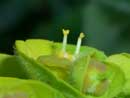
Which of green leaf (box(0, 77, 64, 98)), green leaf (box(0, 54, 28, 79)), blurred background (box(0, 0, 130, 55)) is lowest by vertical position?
blurred background (box(0, 0, 130, 55))

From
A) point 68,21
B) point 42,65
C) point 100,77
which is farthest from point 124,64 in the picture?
point 68,21

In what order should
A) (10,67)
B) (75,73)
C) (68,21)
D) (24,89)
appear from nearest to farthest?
1. (24,89)
2. (75,73)
3. (10,67)
4. (68,21)

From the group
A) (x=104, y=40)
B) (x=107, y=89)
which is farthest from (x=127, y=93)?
(x=104, y=40)

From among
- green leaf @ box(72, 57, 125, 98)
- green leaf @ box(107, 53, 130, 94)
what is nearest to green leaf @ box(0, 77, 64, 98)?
green leaf @ box(72, 57, 125, 98)

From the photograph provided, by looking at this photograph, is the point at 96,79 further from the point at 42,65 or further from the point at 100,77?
the point at 42,65

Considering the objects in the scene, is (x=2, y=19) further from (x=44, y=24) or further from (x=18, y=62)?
(x=18, y=62)

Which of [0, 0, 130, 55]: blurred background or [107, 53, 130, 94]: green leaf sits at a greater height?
[107, 53, 130, 94]: green leaf

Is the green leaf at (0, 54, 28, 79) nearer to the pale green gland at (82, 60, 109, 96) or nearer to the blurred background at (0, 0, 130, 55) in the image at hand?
the pale green gland at (82, 60, 109, 96)
